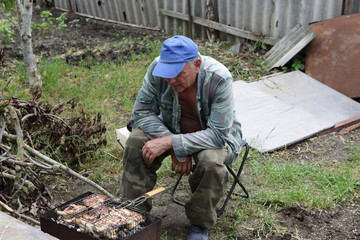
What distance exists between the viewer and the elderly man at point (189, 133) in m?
3.17

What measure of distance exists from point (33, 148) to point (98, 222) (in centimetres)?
167

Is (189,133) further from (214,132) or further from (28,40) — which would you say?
(28,40)

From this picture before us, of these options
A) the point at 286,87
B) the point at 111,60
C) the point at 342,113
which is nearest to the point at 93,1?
the point at 111,60

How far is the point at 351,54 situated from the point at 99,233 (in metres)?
5.19

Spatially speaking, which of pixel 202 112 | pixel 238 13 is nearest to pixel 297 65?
pixel 238 13

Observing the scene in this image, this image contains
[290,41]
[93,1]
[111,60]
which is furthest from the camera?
[93,1]

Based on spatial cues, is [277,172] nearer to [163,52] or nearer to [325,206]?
[325,206]

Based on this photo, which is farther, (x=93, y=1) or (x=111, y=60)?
(x=93, y=1)

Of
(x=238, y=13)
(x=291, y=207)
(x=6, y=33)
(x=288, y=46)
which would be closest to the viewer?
(x=291, y=207)

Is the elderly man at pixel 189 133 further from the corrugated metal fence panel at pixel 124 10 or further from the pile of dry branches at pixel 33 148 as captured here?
the corrugated metal fence panel at pixel 124 10

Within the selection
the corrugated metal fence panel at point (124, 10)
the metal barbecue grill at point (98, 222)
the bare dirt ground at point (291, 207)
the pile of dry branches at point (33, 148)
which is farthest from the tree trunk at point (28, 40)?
the corrugated metal fence panel at point (124, 10)

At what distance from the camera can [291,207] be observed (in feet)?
12.8

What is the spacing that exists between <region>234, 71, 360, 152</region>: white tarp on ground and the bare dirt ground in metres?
0.19

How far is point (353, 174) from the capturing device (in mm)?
4453
